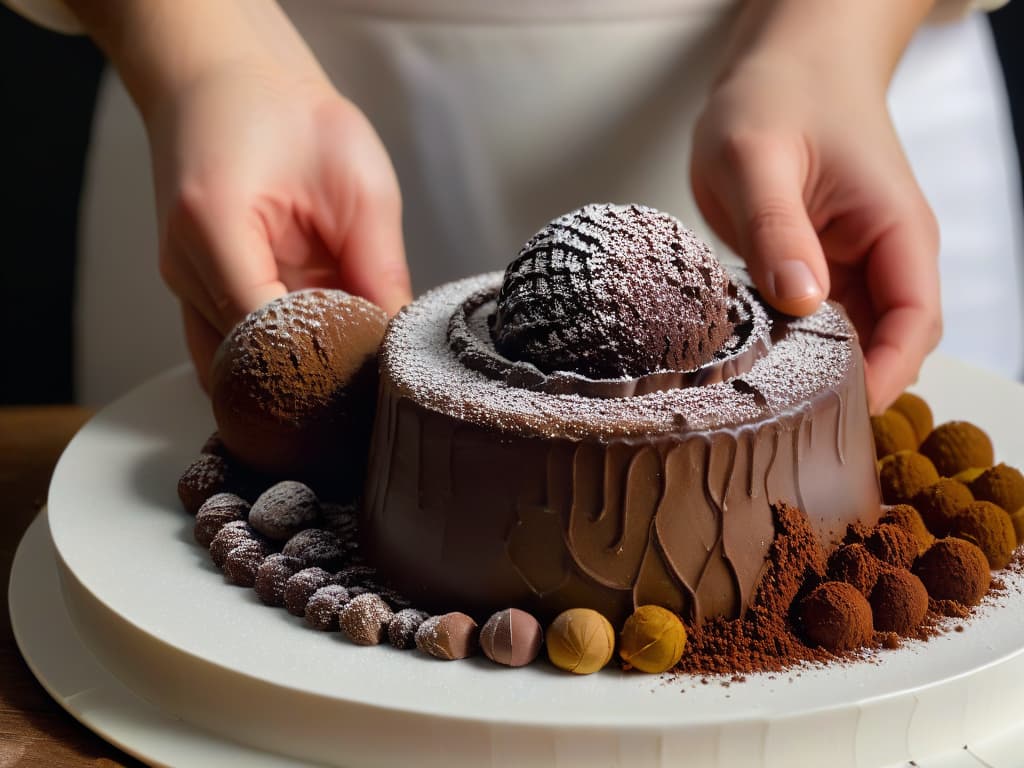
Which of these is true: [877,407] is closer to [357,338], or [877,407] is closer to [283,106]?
[357,338]

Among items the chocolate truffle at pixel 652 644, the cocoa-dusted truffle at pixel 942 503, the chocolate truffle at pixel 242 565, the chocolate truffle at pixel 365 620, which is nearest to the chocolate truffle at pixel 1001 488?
the cocoa-dusted truffle at pixel 942 503

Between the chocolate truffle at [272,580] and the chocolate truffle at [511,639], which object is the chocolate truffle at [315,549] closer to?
the chocolate truffle at [272,580]

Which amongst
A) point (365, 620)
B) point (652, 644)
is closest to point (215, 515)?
point (365, 620)

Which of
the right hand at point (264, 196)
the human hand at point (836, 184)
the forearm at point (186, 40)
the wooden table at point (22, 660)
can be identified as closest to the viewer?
the wooden table at point (22, 660)

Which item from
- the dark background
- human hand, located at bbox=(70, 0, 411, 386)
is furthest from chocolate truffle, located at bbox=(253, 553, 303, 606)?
the dark background

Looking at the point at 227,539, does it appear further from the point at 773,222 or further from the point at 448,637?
the point at 773,222
